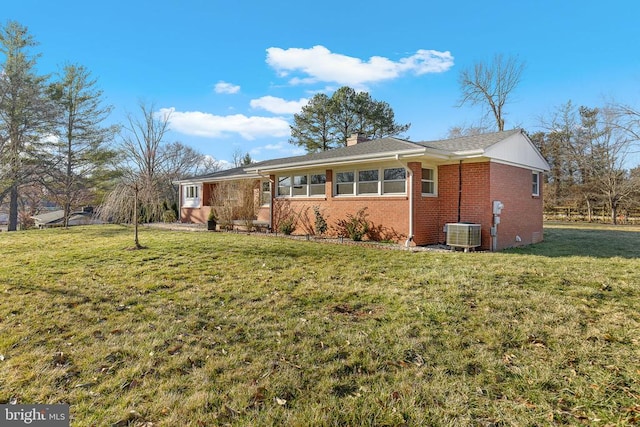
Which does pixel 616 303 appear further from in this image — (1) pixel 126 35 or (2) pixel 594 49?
(2) pixel 594 49

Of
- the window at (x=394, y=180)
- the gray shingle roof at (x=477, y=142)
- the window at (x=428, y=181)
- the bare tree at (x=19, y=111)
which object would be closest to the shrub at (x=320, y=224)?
the window at (x=394, y=180)

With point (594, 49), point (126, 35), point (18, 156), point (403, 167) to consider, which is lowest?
point (403, 167)

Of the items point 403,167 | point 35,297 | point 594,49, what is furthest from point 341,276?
point 594,49

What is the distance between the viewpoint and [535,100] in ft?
92.6

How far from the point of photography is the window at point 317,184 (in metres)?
13.2

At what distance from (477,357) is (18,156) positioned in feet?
80.5

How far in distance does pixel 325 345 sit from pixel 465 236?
7.27 meters

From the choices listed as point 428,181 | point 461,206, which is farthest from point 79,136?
point 461,206

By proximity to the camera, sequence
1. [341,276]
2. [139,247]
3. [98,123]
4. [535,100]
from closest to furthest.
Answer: [341,276]
[139,247]
[98,123]
[535,100]

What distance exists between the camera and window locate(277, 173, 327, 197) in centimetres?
1329

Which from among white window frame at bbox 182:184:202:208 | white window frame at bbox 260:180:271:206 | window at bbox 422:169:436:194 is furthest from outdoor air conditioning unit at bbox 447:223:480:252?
white window frame at bbox 182:184:202:208

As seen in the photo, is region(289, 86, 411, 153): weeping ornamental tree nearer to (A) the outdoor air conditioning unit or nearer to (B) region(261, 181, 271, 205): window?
(B) region(261, 181, 271, 205): window

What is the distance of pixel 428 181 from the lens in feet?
35.9

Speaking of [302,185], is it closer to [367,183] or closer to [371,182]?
[367,183]
